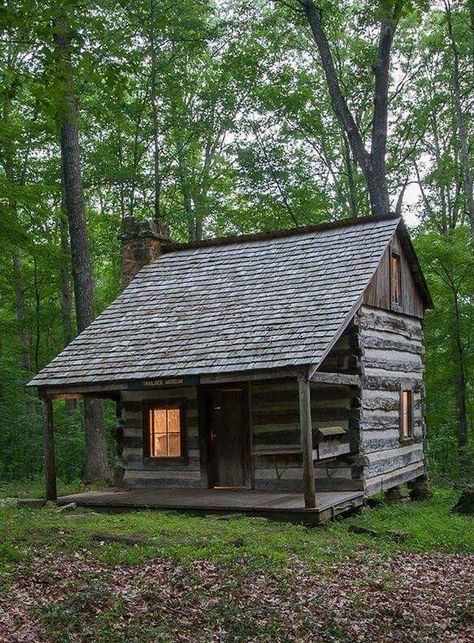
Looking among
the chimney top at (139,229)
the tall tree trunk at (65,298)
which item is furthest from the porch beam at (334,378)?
the tall tree trunk at (65,298)

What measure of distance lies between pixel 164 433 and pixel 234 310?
3.21m

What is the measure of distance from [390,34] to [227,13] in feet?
44.3

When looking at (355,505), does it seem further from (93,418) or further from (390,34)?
(390,34)

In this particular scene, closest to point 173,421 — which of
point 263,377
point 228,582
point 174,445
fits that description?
point 174,445

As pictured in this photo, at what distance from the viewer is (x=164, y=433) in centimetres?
1598

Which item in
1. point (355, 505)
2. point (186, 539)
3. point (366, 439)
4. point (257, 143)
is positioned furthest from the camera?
point (257, 143)

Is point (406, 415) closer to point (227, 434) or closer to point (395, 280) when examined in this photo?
point (395, 280)

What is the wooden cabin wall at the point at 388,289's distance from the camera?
51.2ft

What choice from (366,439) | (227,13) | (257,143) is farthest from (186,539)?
(227,13)

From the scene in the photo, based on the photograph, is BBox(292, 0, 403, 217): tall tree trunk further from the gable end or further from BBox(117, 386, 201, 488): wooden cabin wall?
BBox(117, 386, 201, 488): wooden cabin wall

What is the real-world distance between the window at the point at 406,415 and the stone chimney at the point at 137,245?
7.48m

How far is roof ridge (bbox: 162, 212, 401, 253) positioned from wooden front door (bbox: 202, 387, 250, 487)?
Result: 4488mm

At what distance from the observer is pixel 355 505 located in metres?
13.8

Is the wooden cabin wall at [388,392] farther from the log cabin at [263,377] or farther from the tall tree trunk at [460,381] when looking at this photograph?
the tall tree trunk at [460,381]
